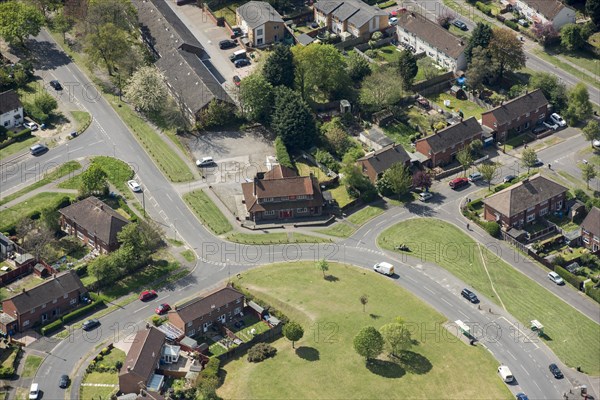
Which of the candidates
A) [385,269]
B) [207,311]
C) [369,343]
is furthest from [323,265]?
[369,343]

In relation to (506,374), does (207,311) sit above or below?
above

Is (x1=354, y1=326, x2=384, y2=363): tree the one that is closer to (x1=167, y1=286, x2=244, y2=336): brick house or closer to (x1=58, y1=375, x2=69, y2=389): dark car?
(x1=167, y1=286, x2=244, y2=336): brick house

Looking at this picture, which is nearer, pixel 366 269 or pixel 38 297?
pixel 38 297

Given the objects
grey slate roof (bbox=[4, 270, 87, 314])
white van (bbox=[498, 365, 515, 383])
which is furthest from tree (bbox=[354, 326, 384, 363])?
grey slate roof (bbox=[4, 270, 87, 314])

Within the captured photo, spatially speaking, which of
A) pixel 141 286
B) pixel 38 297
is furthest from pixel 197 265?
pixel 38 297

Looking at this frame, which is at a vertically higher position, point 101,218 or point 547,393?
point 101,218

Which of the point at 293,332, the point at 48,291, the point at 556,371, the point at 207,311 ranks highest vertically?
the point at 48,291

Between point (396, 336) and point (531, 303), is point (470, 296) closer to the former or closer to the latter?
point (531, 303)

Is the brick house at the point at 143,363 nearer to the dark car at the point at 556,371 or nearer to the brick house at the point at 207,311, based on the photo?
the brick house at the point at 207,311

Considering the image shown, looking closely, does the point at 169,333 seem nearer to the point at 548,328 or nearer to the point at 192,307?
the point at 192,307
